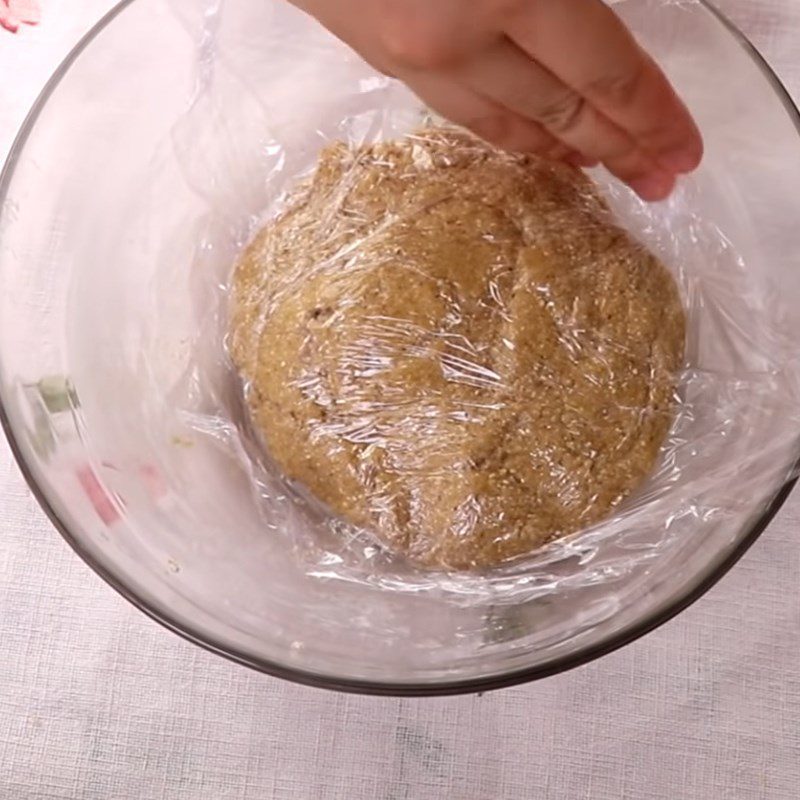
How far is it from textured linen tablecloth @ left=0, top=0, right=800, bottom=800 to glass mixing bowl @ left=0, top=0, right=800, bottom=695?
0.37 feet

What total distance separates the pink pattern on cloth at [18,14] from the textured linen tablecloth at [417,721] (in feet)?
2.10

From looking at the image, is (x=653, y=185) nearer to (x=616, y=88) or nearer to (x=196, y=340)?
(x=616, y=88)

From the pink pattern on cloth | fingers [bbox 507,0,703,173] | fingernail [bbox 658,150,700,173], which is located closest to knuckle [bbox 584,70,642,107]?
fingers [bbox 507,0,703,173]

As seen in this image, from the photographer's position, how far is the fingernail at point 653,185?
0.78 meters

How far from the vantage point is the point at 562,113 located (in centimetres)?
64

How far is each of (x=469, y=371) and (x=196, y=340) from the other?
290 millimetres

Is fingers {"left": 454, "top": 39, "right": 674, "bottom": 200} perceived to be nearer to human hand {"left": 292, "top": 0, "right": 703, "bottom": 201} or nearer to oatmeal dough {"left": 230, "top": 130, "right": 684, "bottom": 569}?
human hand {"left": 292, "top": 0, "right": 703, "bottom": 201}

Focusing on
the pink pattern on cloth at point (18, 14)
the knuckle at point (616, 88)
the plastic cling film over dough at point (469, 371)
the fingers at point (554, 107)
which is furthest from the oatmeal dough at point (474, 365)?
the pink pattern on cloth at point (18, 14)

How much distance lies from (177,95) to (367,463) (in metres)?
0.40

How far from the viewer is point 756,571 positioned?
83cm

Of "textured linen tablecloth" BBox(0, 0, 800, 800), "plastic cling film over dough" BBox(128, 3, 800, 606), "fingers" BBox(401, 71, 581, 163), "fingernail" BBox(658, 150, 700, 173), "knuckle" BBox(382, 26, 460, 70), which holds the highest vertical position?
"knuckle" BBox(382, 26, 460, 70)

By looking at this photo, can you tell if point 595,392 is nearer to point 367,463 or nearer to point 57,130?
point 367,463

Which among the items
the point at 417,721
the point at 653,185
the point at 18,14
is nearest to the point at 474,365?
the point at 653,185

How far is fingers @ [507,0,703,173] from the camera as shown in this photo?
1.73ft
